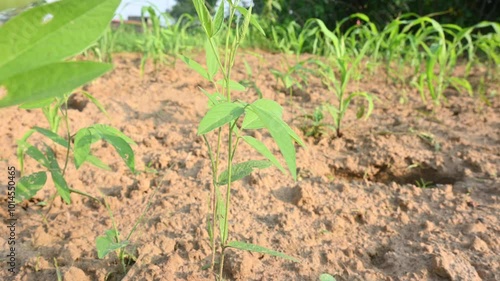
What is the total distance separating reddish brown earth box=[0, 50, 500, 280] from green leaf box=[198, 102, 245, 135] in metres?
0.44

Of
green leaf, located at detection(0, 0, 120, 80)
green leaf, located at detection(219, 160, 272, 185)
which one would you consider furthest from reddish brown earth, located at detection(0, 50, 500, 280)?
green leaf, located at detection(0, 0, 120, 80)

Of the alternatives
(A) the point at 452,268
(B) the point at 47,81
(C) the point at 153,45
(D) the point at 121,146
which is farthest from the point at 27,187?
(C) the point at 153,45

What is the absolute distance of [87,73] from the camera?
300mm

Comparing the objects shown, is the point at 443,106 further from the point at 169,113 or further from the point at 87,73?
the point at 87,73

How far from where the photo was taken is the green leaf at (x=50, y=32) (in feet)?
1.06

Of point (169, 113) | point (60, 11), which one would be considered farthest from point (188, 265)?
point (169, 113)

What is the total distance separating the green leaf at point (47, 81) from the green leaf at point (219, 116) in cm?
33

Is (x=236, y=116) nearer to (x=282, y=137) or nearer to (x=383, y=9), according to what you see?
(x=282, y=137)

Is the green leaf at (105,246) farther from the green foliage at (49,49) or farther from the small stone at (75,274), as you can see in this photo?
the green foliage at (49,49)

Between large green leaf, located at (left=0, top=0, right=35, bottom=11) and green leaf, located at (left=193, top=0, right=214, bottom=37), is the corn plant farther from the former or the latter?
large green leaf, located at (left=0, top=0, right=35, bottom=11)

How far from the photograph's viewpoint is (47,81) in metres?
0.31

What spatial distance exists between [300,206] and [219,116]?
699 mm

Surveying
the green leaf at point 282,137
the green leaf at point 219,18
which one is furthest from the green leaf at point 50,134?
the green leaf at point 282,137

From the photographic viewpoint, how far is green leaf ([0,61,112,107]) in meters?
0.30
